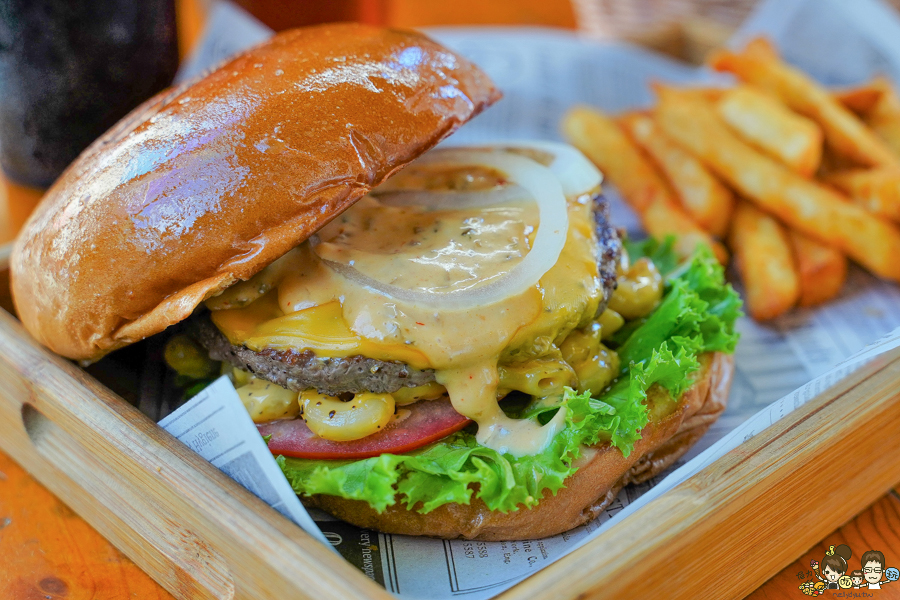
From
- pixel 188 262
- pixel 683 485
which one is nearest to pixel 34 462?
pixel 188 262

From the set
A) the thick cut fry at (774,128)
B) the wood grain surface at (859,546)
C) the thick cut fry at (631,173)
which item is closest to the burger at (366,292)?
the wood grain surface at (859,546)

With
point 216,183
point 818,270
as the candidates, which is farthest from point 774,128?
point 216,183

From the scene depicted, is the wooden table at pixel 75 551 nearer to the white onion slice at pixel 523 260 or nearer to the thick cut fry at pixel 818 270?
the white onion slice at pixel 523 260

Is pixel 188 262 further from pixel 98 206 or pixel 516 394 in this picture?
pixel 516 394

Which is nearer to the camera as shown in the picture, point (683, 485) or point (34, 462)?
point (683, 485)

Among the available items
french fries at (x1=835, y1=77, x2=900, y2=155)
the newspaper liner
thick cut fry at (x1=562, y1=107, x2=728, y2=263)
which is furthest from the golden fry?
thick cut fry at (x1=562, y1=107, x2=728, y2=263)

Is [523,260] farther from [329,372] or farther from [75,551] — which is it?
[75,551]
